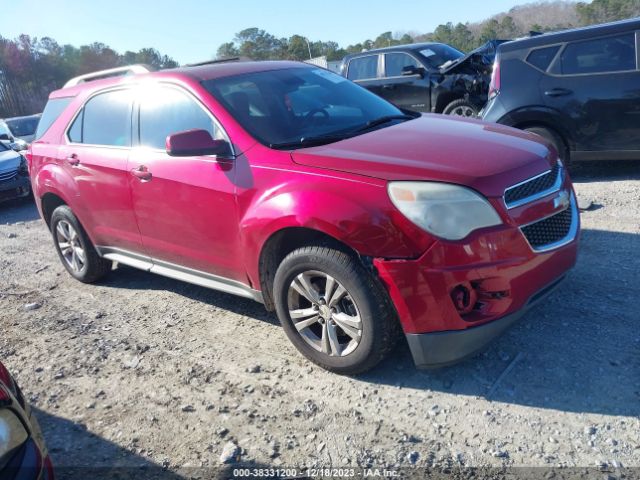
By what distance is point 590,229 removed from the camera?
4953mm

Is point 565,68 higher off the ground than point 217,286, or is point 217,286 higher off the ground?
point 565,68

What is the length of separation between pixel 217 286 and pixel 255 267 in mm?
520

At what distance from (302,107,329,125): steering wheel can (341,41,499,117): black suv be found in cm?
665

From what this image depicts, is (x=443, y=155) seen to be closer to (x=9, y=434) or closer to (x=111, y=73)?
(x=9, y=434)

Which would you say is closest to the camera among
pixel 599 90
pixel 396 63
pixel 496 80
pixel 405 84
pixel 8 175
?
pixel 599 90

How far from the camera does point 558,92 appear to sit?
638cm

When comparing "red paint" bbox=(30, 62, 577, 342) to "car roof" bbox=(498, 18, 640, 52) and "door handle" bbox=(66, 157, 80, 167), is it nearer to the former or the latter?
"door handle" bbox=(66, 157, 80, 167)

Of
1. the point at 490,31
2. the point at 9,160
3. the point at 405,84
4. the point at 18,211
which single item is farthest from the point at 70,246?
the point at 490,31

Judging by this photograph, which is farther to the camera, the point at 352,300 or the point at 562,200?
the point at 562,200

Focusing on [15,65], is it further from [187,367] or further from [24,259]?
[187,367]

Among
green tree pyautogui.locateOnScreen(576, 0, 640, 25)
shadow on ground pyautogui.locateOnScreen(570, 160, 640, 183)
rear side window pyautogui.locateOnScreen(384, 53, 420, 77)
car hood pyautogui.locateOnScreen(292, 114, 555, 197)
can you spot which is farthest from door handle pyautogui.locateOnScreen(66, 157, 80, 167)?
green tree pyautogui.locateOnScreen(576, 0, 640, 25)

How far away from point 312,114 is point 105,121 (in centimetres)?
188

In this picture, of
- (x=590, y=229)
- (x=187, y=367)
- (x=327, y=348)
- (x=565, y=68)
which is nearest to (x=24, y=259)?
(x=187, y=367)

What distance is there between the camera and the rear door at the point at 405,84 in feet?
33.7
